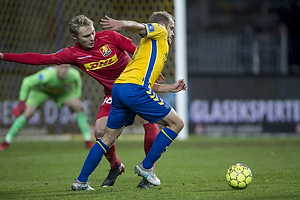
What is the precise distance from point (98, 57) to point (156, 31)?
34.9 inches

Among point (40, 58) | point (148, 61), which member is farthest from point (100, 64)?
point (148, 61)

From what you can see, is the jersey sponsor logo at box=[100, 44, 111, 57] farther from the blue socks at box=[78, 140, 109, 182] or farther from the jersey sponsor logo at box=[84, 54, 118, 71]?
the blue socks at box=[78, 140, 109, 182]

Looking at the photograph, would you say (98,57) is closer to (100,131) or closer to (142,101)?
(100,131)

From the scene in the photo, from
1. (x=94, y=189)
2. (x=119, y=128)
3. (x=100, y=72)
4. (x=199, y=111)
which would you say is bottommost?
(x=199, y=111)

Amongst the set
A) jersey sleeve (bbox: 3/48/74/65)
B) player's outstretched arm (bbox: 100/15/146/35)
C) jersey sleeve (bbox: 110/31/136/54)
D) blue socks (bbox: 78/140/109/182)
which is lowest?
blue socks (bbox: 78/140/109/182)

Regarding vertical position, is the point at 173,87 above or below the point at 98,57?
below

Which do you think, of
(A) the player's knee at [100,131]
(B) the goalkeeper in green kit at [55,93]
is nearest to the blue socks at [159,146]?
(A) the player's knee at [100,131]

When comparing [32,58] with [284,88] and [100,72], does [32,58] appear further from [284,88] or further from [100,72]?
[284,88]

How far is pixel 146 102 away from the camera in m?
4.52

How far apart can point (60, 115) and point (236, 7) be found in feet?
32.3

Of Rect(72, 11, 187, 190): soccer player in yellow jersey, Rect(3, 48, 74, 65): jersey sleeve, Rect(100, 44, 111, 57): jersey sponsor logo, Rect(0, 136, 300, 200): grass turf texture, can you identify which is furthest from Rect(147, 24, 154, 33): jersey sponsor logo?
Rect(0, 136, 300, 200): grass turf texture

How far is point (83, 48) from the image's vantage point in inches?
200

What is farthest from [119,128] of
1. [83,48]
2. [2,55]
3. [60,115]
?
[60,115]

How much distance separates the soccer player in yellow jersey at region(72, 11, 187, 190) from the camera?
4.52m
